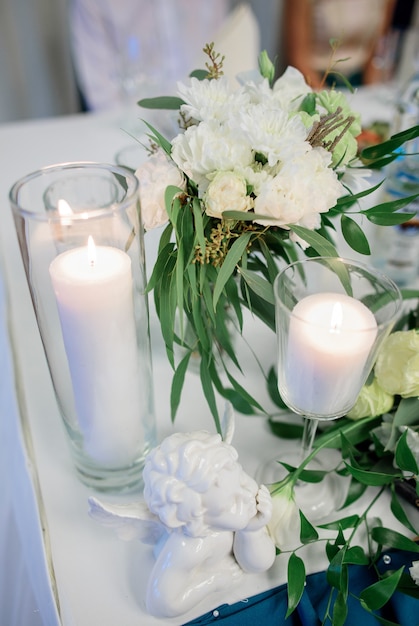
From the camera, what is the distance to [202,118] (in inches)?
19.6

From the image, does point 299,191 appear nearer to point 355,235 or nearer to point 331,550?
point 355,235

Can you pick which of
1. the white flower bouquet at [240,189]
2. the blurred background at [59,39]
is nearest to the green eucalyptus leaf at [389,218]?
the white flower bouquet at [240,189]

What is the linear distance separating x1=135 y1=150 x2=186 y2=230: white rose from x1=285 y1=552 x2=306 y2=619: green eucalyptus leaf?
1.07 ft

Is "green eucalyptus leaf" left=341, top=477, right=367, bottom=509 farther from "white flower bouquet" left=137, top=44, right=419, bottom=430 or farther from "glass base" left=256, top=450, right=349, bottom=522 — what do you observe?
"white flower bouquet" left=137, top=44, right=419, bottom=430

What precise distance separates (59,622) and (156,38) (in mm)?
2171

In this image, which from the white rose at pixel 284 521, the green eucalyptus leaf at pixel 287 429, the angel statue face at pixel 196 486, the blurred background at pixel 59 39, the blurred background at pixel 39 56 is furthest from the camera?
the blurred background at pixel 39 56

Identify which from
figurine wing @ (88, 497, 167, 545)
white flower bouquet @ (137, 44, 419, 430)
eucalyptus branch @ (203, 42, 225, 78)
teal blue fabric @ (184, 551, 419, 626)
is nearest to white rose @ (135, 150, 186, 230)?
white flower bouquet @ (137, 44, 419, 430)

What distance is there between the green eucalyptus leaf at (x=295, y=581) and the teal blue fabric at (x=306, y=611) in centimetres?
1

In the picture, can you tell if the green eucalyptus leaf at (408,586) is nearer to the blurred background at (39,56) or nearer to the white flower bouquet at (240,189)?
the white flower bouquet at (240,189)

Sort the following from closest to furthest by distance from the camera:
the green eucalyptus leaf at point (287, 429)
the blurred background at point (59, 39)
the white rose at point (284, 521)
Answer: the white rose at point (284, 521)
the green eucalyptus leaf at point (287, 429)
the blurred background at point (59, 39)

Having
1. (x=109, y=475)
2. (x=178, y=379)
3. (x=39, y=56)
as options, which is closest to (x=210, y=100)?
(x=178, y=379)

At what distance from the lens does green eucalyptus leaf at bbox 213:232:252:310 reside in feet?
1.55

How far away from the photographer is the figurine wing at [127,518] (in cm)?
44

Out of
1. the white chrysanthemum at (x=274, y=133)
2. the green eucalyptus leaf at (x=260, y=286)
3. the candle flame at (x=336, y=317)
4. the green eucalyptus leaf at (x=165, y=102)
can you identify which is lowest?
the candle flame at (x=336, y=317)
